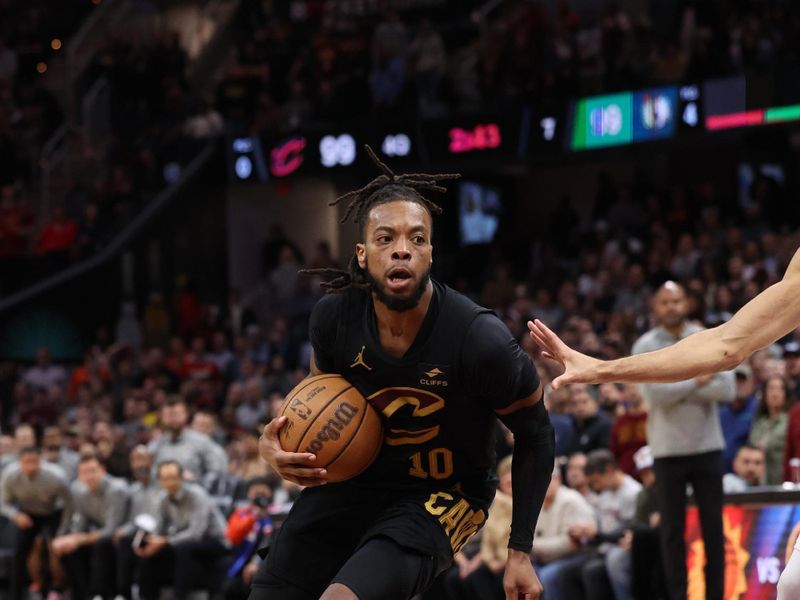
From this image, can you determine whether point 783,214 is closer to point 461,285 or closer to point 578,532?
point 461,285

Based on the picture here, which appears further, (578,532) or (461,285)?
(461,285)

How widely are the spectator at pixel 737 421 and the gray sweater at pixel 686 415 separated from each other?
6.89 ft

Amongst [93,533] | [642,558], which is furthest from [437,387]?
[93,533]

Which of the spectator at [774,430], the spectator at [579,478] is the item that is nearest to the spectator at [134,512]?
the spectator at [579,478]

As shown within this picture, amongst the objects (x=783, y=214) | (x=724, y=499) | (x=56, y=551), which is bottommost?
(x=56, y=551)

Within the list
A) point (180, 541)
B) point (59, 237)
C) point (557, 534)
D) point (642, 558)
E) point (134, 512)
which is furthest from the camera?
point (59, 237)

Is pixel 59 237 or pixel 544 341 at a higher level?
pixel 59 237

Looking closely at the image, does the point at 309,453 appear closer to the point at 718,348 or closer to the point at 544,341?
the point at 544,341

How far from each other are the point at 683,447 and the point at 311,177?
12.5 m

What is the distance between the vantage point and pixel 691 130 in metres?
16.4

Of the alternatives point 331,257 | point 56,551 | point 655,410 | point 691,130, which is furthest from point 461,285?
point 655,410

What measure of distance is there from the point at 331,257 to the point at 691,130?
5824mm

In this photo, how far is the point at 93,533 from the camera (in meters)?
13.3

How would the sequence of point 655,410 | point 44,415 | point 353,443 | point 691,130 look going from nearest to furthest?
point 353,443 → point 655,410 → point 691,130 → point 44,415
